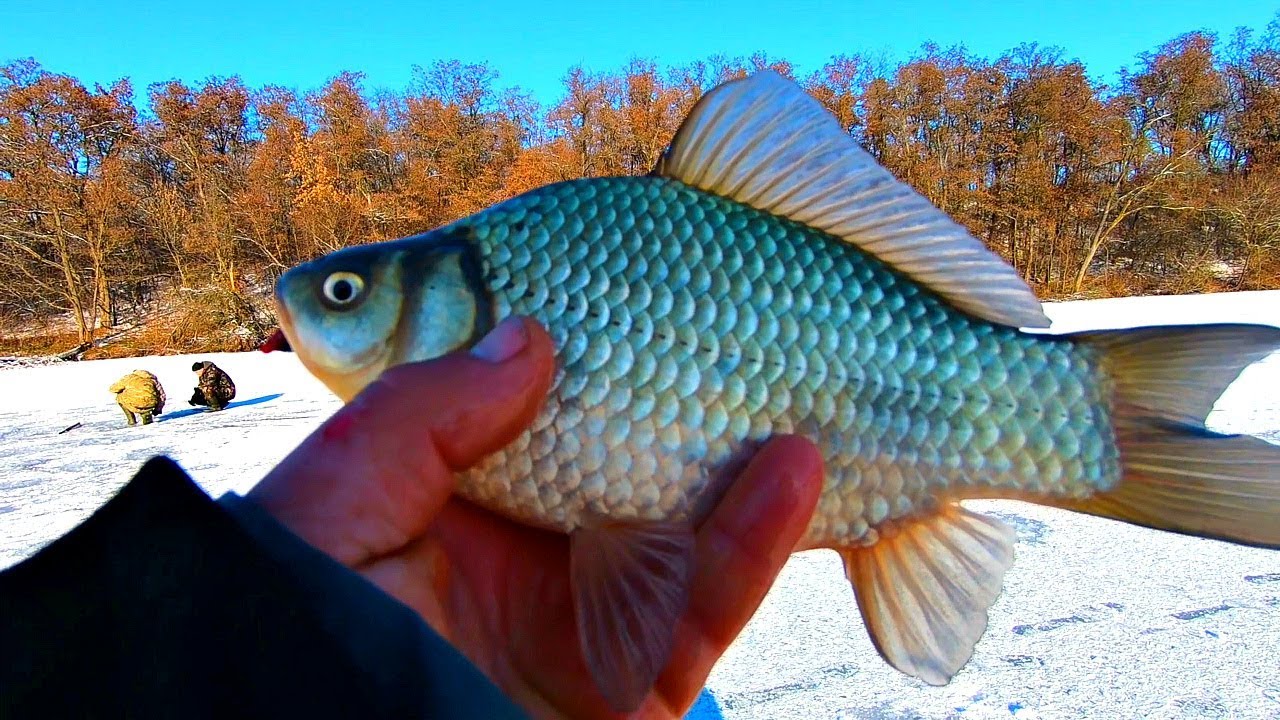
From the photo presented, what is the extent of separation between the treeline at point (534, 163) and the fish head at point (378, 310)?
14.5 metres

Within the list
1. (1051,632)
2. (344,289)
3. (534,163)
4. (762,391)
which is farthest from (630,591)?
(534,163)

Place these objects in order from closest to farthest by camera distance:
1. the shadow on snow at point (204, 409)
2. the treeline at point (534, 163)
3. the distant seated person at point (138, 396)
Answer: the distant seated person at point (138, 396)
the shadow on snow at point (204, 409)
the treeline at point (534, 163)

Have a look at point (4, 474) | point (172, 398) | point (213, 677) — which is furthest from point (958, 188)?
point (213, 677)

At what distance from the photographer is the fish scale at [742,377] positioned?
1.03 meters

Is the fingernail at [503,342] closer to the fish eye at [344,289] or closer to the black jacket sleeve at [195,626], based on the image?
the fish eye at [344,289]

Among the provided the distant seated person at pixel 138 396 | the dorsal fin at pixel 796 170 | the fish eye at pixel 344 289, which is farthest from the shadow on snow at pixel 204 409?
the dorsal fin at pixel 796 170

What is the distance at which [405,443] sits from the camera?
0.94 metres

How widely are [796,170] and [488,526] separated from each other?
811 millimetres

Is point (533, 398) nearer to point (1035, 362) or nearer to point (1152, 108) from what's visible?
point (1035, 362)

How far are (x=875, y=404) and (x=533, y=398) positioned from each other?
0.49m

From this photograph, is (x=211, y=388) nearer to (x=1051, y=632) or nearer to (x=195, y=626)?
(x=1051, y=632)

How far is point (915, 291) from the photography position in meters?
1.14

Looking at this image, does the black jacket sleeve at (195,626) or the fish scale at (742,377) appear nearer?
the black jacket sleeve at (195,626)

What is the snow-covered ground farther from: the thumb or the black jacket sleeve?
the black jacket sleeve
